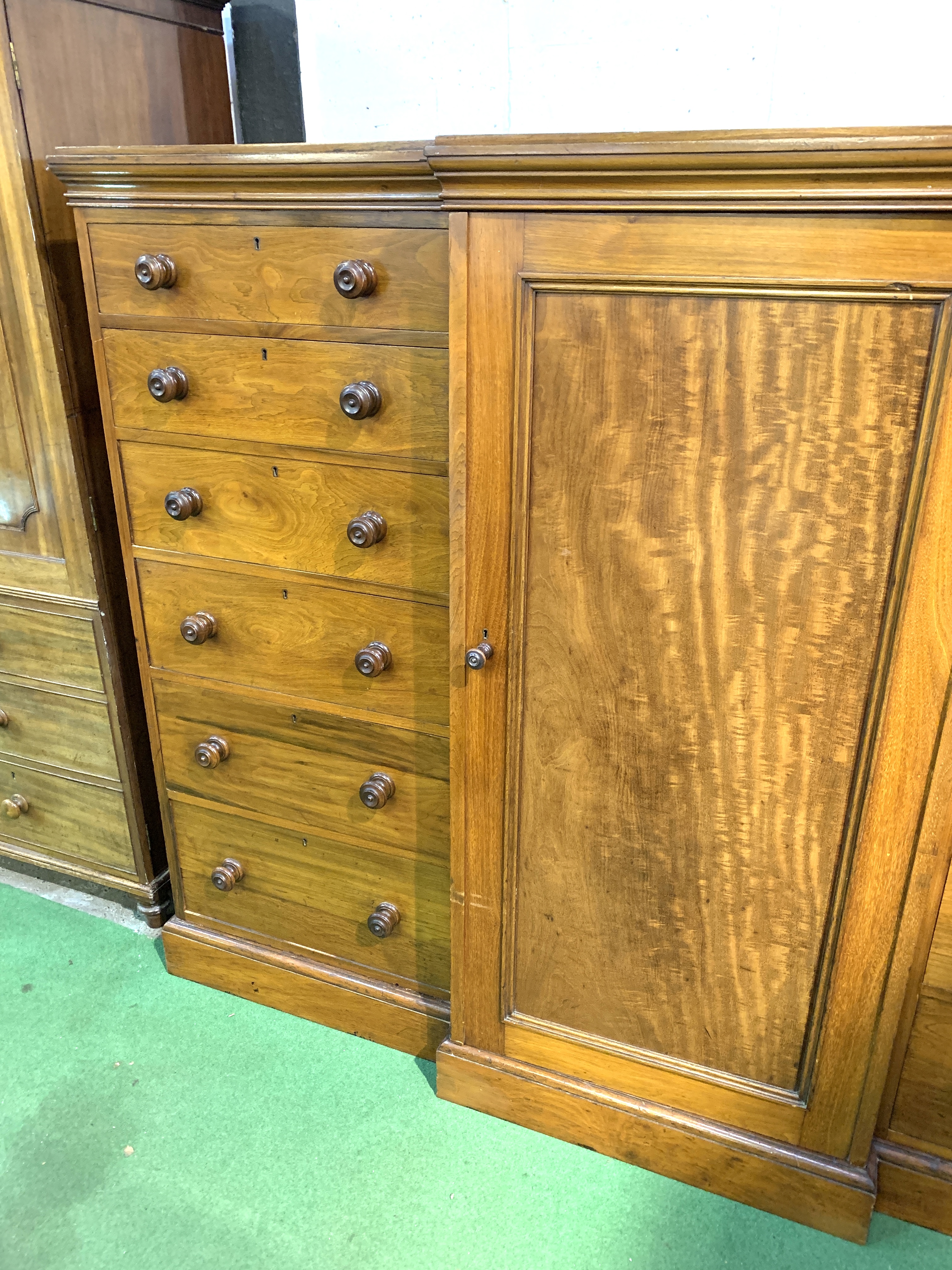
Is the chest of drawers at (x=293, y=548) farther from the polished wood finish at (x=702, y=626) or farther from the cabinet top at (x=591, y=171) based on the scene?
the polished wood finish at (x=702, y=626)

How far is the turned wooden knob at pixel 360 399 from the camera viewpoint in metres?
1.33

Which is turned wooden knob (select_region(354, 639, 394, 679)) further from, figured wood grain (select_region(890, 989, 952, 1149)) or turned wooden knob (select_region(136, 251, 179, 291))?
figured wood grain (select_region(890, 989, 952, 1149))

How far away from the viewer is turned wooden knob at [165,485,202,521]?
1533 millimetres

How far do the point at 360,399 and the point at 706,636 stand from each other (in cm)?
61

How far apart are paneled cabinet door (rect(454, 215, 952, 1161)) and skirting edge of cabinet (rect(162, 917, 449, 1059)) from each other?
11.2 inches

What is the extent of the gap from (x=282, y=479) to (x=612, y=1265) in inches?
52.7

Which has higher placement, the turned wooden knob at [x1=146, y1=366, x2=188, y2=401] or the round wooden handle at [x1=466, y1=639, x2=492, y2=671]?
the turned wooden knob at [x1=146, y1=366, x2=188, y2=401]

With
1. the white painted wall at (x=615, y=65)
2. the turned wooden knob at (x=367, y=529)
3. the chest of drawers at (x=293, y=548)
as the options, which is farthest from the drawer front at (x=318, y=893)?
the white painted wall at (x=615, y=65)

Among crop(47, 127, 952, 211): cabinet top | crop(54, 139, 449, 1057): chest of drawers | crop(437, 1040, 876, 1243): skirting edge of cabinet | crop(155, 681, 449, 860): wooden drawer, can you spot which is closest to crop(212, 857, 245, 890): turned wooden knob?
crop(54, 139, 449, 1057): chest of drawers

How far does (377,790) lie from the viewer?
1.56 metres

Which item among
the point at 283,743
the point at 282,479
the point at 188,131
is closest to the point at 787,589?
the point at 282,479

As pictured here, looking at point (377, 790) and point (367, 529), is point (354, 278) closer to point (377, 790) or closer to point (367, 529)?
point (367, 529)

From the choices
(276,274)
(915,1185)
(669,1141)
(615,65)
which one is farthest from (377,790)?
(615,65)

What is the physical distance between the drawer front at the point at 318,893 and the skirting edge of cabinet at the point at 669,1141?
190 millimetres
